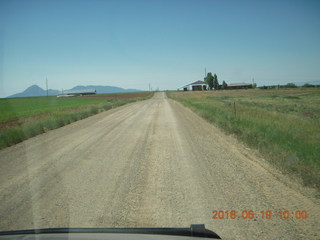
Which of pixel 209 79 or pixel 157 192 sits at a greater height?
pixel 209 79

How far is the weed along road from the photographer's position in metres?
3.25

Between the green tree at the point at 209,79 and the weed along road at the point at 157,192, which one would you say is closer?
the weed along road at the point at 157,192

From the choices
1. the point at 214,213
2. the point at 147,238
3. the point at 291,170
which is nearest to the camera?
the point at 147,238

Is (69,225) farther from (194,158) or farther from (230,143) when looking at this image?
(230,143)

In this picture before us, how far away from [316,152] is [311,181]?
2078 mm

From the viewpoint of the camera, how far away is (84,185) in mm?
4754

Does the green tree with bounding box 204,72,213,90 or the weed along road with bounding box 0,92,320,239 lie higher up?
the green tree with bounding box 204,72,213,90

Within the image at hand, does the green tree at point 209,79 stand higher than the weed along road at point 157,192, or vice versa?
the green tree at point 209,79

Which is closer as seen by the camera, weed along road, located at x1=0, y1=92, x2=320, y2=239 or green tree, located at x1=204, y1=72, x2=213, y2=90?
weed along road, located at x1=0, y1=92, x2=320, y2=239

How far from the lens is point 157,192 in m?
4.34

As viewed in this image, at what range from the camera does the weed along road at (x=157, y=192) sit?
325 centimetres

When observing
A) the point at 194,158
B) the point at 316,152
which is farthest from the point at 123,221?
the point at 316,152

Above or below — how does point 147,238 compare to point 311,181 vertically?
above

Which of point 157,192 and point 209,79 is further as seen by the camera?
point 209,79
